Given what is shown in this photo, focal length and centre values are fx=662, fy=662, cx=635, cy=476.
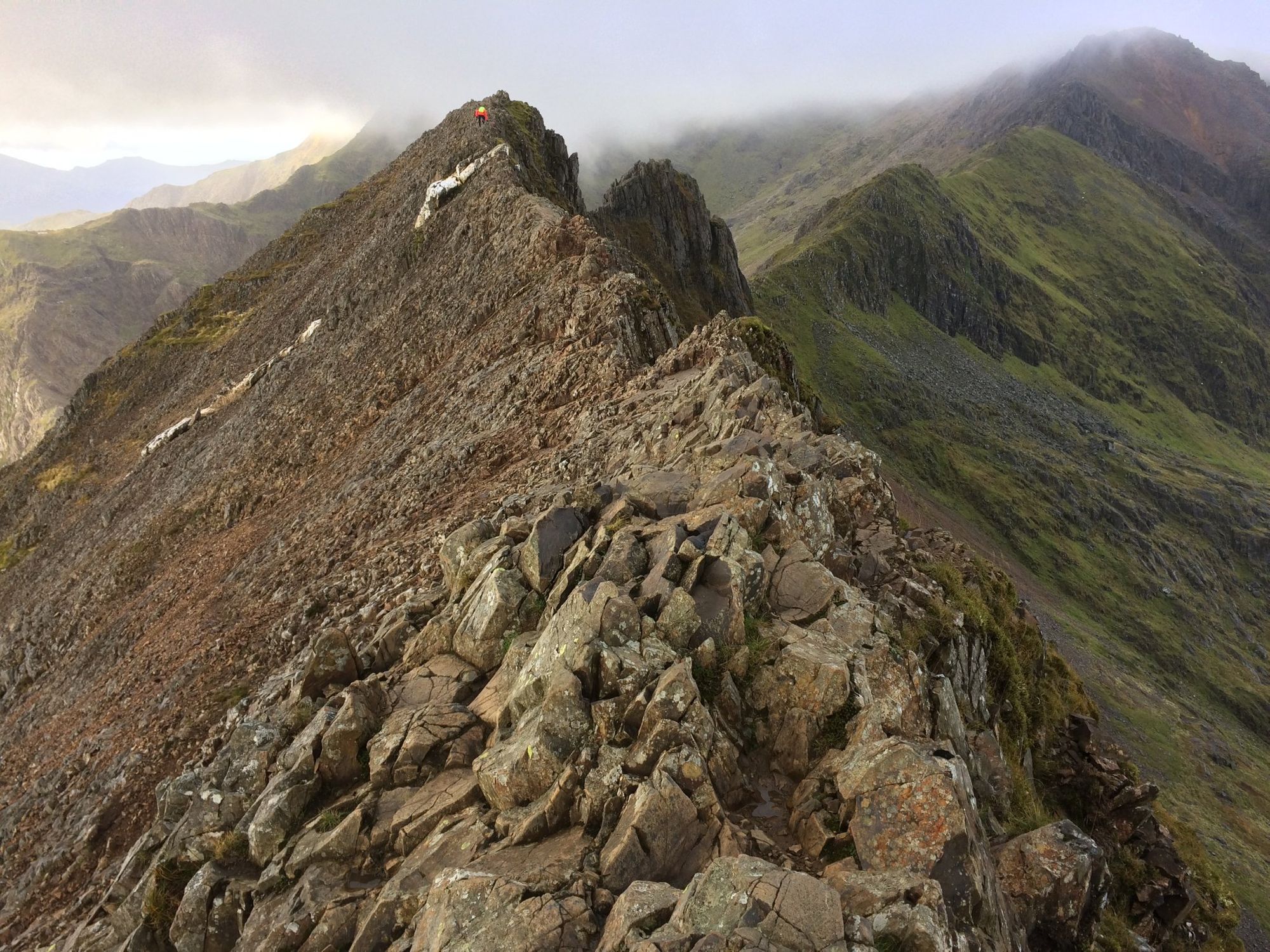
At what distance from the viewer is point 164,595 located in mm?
36469

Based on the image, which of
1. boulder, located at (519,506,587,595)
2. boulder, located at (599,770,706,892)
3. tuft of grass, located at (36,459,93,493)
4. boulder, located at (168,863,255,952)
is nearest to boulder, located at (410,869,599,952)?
boulder, located at (599,770,706,892)

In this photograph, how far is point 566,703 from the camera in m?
12.3

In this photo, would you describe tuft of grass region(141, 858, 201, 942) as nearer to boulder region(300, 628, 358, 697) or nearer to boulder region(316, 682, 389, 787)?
boulder region(316, 682, 389, 787)

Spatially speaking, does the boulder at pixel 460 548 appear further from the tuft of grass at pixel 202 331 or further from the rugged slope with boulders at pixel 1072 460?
the tuft of grass at pixel 202 331

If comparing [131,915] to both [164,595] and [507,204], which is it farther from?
[507,204]

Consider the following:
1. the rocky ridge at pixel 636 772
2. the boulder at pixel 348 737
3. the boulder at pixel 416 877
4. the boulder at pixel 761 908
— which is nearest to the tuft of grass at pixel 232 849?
the rocky ridge at pixel 636 772

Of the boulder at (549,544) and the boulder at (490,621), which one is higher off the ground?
Answer: the boulder at (549,544)

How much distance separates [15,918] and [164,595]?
784 inches

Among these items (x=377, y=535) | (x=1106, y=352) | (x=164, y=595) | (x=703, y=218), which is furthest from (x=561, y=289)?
(x=1106, y=352)

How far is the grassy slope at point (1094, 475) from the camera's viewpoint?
238 feet

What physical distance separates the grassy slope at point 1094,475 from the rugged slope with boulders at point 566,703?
179 feet

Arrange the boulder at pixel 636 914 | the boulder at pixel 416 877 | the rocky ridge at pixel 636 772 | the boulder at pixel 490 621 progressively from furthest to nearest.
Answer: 1. the boulder at pixel 490 621
2. the boulder at pixel 416 877
3. the rocky ridge at pixel 636 772
4. the boulder at pixel 636 914

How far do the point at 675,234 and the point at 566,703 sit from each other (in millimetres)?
91518

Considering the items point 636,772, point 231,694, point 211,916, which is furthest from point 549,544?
point 231,694
